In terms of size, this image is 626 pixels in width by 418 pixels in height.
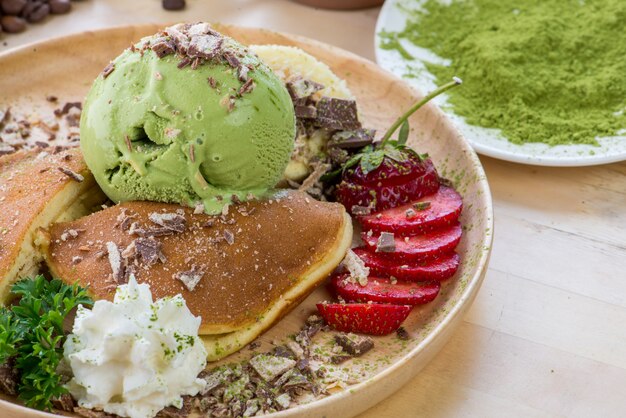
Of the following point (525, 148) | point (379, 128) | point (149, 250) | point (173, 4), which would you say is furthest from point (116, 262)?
point (173, 4)

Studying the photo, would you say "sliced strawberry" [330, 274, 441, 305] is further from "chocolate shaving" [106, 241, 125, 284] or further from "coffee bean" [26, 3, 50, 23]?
"coffee bean" [26, 3, 50, 23]

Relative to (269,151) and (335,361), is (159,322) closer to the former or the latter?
(335,361)

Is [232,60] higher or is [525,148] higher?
[232,60]

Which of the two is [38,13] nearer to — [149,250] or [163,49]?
[163,49]

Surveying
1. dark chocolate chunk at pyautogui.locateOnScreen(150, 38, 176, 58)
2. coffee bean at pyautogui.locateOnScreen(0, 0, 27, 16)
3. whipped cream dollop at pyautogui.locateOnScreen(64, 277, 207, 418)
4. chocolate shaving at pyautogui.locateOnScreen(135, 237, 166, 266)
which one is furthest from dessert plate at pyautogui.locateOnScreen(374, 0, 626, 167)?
coffee bean at pyautogui.locateOnScreen(0, 0, 27, 16)

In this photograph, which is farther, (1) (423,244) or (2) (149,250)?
(1) (423,244)

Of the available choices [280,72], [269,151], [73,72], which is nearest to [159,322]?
[269,151]

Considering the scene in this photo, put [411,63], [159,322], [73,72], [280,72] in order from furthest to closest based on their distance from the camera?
[411,63]
[73,72]
[280,72]
[159,322]
